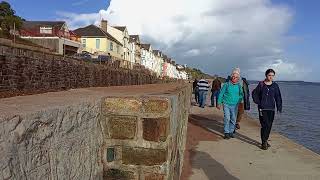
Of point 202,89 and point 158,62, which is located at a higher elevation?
point 158,62

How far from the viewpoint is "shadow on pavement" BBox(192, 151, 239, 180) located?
739 cm

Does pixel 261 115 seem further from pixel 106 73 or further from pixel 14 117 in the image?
pixel 106 73

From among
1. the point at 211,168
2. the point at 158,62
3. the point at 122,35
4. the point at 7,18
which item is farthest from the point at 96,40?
the point at 211,168

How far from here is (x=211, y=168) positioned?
8.07 m

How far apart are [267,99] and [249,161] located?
1873mm

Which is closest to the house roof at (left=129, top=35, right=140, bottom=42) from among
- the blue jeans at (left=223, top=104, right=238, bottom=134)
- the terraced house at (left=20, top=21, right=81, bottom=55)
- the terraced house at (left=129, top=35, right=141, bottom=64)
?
the terraced house at (left=129, top=35, right=141, bottom=64)

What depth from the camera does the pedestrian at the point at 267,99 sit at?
993 centimetres

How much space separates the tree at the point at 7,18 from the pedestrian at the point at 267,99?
29.1 metres

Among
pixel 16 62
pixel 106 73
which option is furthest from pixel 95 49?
pixel 16 62

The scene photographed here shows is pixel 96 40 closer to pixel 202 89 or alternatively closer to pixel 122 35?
pixel 122 35

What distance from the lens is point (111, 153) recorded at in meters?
3.52

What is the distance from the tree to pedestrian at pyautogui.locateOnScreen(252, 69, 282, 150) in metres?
29.1

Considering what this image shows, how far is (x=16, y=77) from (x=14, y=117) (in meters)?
7.48

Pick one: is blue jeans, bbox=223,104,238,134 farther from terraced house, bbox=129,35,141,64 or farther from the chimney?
terraced house, bbox=129,35,141,64
